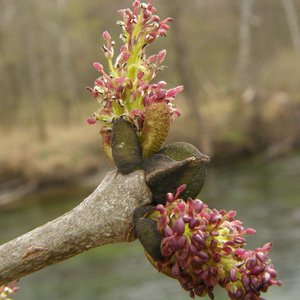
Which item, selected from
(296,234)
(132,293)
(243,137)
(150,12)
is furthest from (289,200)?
(150,12)

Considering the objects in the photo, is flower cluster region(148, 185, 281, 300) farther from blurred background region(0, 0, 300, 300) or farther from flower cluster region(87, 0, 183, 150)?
blurred background region(0, 0, 300, 300)

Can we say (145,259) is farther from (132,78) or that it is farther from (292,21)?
(292,21)

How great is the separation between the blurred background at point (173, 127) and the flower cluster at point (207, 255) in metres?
11.0

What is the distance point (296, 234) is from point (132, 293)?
4251 mm

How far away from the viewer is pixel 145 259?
51.7 ft

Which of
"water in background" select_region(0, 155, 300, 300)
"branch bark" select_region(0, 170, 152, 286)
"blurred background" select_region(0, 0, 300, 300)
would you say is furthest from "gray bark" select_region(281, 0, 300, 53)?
"branch bark" select_region(0, 170, 152, 286)

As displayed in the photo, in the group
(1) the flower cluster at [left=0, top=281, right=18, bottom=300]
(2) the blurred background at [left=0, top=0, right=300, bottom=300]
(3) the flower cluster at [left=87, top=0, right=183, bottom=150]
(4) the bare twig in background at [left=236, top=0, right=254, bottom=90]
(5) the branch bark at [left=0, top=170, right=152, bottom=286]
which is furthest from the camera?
(4) the bare twig in background at [left=236, top=0, right=254, bottom=90]

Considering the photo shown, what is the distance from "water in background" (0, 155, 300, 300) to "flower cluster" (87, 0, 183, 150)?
35.3 feet

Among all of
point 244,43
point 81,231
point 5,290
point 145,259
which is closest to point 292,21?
point 244,43

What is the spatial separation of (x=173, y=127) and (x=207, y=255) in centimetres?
2607

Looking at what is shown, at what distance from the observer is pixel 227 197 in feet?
61.7

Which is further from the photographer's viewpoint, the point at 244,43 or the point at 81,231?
the point at 244,43

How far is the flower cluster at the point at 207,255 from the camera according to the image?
5.19ft

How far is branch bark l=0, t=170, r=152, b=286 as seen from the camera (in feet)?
5.55
